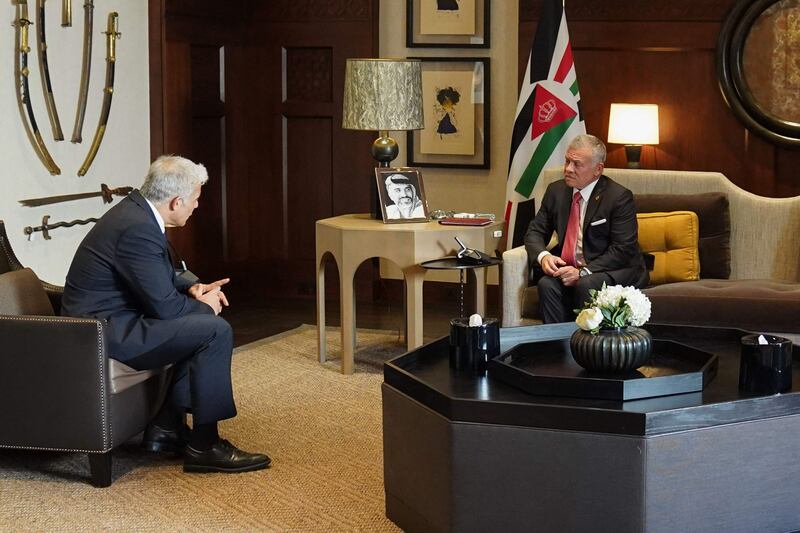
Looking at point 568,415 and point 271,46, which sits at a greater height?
A: point 271,46

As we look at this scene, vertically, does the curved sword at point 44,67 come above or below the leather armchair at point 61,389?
above

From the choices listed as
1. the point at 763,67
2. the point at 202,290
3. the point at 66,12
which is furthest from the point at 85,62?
the point at 763,67

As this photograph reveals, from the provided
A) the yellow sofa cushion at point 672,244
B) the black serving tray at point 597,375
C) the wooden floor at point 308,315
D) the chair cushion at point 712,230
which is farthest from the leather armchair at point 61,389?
the chair cushion at point 712,230

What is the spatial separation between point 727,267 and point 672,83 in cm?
160

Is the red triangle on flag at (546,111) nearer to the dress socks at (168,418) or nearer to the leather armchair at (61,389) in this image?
the dress socks at (168,418)

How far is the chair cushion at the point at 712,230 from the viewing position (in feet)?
17.8

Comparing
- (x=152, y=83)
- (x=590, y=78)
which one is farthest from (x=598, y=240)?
(x=152, y=83)

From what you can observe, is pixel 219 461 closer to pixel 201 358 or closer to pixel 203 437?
pixel 203 437

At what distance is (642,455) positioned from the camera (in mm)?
2988

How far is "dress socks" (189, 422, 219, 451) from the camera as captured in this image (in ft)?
13.4

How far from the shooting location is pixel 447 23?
7.15m

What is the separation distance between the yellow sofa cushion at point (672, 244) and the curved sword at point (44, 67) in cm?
286

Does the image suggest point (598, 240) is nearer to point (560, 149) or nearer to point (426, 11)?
point (560, 149)

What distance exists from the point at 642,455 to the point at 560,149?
3.67 m
